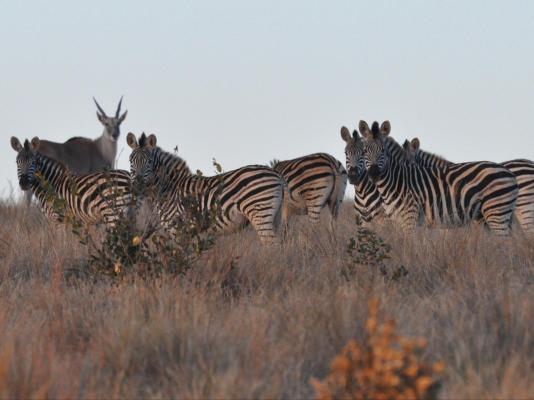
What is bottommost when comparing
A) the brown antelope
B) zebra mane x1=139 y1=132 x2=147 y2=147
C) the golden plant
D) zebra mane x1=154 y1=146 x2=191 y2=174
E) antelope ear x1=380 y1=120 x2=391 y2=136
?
the golden plant

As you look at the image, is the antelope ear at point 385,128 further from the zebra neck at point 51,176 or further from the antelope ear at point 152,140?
the zebra neck at point 51,176

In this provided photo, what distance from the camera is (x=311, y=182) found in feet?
48.7

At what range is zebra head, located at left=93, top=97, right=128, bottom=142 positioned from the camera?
25.0 m

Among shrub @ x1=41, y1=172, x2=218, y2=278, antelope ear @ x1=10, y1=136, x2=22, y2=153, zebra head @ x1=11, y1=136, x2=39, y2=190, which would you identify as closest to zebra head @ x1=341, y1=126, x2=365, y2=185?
shrub @ x1=41, y1=172, x2=218, y2=278

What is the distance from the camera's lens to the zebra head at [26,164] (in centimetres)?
1424

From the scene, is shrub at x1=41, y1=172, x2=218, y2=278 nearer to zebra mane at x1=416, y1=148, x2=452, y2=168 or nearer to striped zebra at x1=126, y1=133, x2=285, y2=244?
striped zebra at x1=126, y1=133, x2=285, y2=244

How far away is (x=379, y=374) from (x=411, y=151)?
869 centimetres

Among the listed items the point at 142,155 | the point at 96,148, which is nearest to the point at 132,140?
the point at 142,155

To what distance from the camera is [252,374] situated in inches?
195

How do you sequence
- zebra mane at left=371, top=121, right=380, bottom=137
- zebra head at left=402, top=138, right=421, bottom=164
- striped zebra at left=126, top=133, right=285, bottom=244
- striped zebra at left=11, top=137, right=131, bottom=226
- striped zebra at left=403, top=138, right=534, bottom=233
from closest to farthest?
1. striped zebra at left=126, top=133, right=285, bottom=244
2. zebra mane at left=371, top=121, right=380, bottom=137
3. zebra head at left=402, top=138, right=421, bottom=164
4. striped zebra at left=11, top=137, right=131, bottom=226
5. striped zebra at left=403, top=138, right=534, bottom=233

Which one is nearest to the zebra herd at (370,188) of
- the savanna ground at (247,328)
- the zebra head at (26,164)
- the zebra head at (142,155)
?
the zebra head at (142,155)

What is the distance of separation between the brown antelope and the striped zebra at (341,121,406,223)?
11.4 meters

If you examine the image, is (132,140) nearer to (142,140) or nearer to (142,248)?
(142,140)

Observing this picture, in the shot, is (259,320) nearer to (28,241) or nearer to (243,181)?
(28,241)
